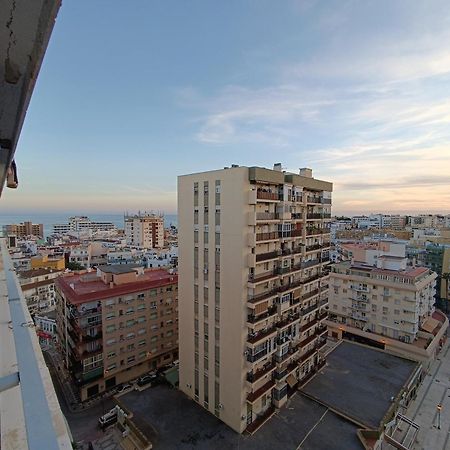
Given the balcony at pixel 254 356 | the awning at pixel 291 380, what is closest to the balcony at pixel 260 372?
the balcony at pixel 254 356

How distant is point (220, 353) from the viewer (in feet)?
71.1

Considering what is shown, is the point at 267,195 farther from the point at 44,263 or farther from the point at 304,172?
the point at 44,263

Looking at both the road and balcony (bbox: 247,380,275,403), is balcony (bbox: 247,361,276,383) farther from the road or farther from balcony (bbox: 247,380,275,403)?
the road

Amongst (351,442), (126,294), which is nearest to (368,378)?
(351,442)

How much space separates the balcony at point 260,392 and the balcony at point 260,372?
1156 mm

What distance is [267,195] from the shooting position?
21656 mm

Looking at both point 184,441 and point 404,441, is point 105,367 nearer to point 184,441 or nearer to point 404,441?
point 184,441

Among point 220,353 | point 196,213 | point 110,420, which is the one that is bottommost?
point 110,420

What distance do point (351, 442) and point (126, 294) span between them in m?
21.5

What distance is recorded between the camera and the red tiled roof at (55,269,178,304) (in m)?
27.3

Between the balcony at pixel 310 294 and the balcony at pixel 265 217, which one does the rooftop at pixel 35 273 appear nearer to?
the balcony at pixel 310 294

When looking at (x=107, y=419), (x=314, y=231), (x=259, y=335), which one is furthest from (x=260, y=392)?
(x=314, y=231)

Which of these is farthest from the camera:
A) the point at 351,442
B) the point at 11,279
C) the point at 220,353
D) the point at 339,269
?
the point at 339,269

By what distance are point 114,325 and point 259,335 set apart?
48.1ft
